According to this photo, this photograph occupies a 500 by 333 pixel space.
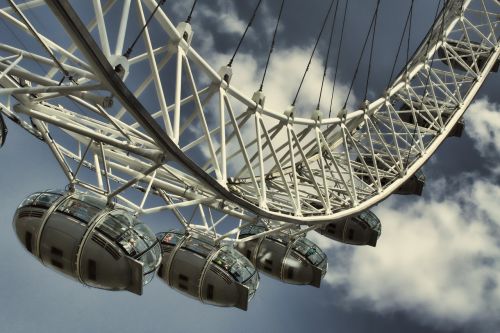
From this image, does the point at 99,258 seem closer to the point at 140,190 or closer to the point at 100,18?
the point at 100,18

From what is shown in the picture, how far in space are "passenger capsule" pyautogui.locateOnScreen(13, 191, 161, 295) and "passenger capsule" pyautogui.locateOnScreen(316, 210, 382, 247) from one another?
14544 millimetres

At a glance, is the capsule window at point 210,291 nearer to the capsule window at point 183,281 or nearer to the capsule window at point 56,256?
the capsule window at point 183,281

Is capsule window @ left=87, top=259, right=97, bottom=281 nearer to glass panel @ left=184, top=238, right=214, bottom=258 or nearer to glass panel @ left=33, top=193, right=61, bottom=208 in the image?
glass panel @ left=33, top=193, right=61, bottom=208

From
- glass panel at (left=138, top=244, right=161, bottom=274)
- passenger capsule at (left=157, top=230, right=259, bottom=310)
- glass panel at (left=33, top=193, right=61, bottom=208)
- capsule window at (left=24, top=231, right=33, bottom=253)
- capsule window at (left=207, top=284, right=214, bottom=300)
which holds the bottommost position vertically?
capsule window at (left=24, top=231, right=33, bottom=253)

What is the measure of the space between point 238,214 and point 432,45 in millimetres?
16463

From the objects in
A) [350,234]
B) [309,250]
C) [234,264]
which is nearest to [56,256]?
[234,264]

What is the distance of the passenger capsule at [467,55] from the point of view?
3147cm

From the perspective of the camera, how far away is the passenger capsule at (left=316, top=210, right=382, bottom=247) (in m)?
28.0

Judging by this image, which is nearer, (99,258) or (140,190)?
(99,258)

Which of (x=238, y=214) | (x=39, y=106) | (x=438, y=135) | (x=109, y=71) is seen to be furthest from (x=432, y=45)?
(x=109, y=71)

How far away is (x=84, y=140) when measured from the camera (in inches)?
711

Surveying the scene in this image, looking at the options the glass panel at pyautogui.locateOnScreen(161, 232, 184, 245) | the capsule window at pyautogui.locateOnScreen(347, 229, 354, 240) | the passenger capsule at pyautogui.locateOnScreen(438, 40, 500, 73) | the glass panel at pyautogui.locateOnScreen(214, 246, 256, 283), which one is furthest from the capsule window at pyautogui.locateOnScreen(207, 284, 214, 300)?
the passenger capsule at pyautogui.locateOnScreen(438, 40, 500, 73)

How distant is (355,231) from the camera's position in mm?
28047

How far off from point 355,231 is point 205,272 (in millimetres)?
12116
